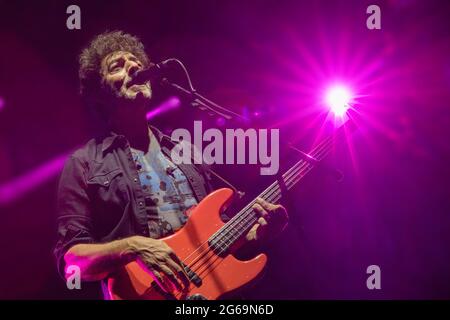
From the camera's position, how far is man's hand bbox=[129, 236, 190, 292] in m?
1.71

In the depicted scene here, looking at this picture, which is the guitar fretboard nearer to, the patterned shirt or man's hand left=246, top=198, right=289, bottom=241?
man's hand left=246, top=198, right=289, bottom=241

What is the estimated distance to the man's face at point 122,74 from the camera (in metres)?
2.13

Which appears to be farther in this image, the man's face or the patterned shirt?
the man's face

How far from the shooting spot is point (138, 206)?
1.94 meters

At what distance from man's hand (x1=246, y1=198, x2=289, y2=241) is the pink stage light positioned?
2.61ft

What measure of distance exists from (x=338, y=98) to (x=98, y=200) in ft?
5.02

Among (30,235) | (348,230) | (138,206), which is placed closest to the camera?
(138,206)

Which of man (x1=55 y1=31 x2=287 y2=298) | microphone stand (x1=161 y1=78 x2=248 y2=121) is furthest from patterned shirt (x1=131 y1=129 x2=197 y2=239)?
microphone stand (x1=161 y1=78 x2=248 y2=121)

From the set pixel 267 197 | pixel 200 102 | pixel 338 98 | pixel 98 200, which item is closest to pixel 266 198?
pixel 267 197

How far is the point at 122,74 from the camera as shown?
2.21 metres

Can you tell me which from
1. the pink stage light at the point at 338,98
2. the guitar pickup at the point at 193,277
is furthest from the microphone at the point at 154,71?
the pink stage light at the point at 338,98
